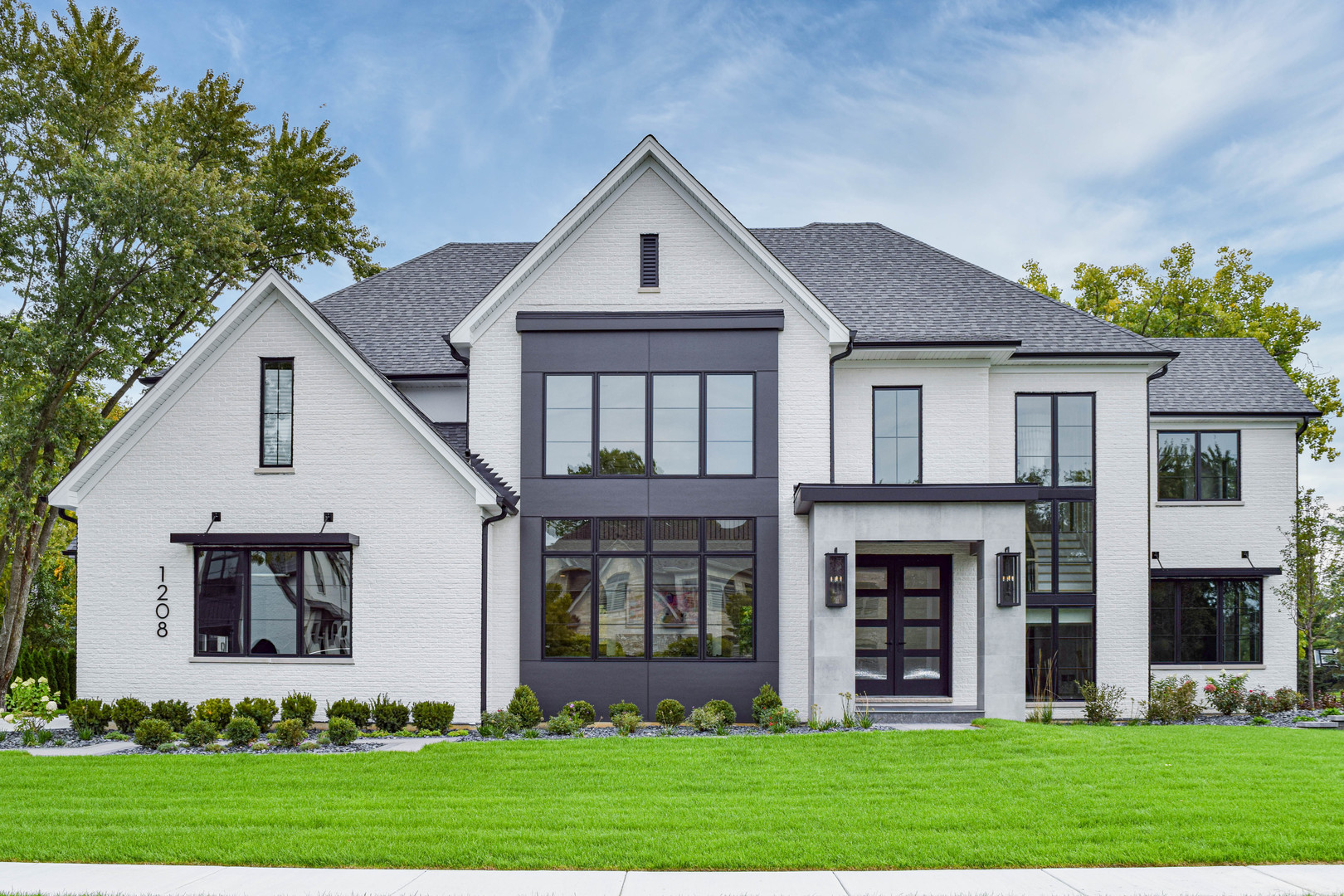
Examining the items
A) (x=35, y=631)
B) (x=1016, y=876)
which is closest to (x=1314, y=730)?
(x=1016, y=876)

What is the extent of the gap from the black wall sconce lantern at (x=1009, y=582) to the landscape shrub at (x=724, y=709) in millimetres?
4890

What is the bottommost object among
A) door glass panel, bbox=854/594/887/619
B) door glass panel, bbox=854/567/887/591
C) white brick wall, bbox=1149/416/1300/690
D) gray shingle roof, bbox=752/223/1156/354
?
door glass panel, bbox=854/594/887/619

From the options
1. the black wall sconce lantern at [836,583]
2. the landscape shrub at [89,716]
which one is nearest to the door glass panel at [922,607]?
the black wall sconce lantern at [836,583]

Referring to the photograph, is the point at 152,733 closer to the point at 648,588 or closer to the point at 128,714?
the point at 128,714

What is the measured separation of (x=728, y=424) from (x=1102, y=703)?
834 centimetres

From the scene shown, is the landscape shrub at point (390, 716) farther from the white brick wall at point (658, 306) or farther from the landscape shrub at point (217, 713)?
the white brick wall at point (658, 306)

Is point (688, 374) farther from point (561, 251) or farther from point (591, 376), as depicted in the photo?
point (561, 251)

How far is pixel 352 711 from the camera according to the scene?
45.0 feet

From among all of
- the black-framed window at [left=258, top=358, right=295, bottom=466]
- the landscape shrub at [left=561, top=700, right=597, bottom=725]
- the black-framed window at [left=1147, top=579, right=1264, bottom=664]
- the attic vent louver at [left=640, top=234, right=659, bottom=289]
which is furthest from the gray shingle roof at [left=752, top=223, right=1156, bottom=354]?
the black-framed window at [left=258, top=358, right=295, bottom=466]

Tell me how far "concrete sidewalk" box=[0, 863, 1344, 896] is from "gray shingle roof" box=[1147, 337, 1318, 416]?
13.8m

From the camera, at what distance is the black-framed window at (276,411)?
15.3 meters

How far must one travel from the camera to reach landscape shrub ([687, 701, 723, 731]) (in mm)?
13555

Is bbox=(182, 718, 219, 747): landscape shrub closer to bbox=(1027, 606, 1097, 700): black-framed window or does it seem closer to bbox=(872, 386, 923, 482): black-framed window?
bbox=(872, 386, 923, 482): black-framed window

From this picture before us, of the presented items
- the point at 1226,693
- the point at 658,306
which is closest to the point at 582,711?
the point at 658,306
